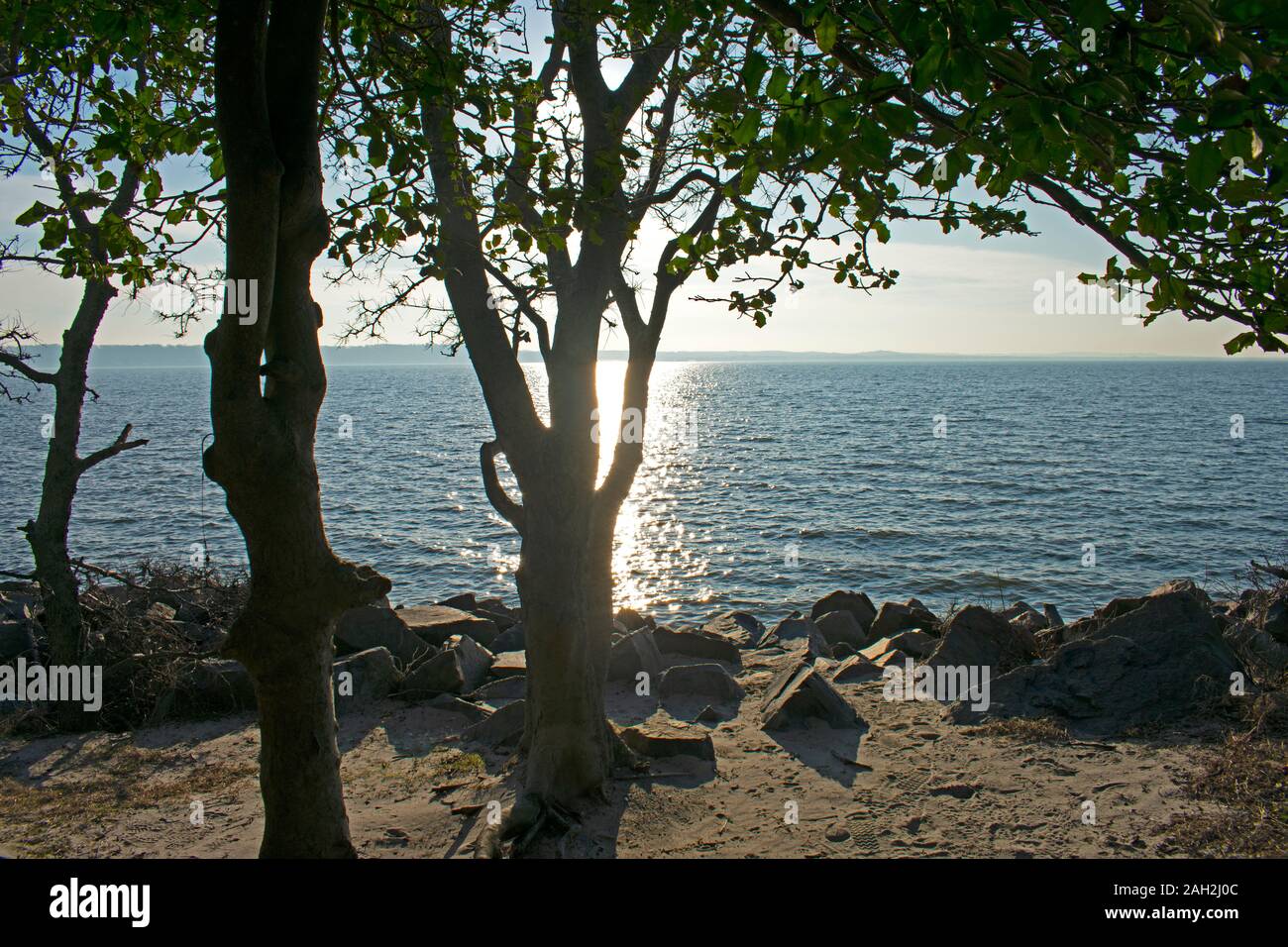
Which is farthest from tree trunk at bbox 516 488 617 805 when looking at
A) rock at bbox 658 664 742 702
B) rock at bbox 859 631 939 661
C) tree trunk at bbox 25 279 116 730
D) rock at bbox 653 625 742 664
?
rock at bbox 859 631 939 661

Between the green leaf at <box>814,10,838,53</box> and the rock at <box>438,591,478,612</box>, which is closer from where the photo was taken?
the green leaf at <box>814,10,838,53</box>

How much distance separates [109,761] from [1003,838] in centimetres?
938

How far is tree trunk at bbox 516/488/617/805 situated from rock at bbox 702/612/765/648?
852 centimetres

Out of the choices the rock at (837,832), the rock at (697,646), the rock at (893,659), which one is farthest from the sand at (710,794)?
the rock at (697,646)

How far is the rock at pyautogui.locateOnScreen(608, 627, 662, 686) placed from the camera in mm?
13305

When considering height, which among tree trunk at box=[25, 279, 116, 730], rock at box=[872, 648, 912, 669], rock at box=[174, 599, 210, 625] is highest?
tree trunk at box=[25, 279, 116, 730]

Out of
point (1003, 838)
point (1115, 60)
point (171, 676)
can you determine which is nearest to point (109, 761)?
point (171, 676)

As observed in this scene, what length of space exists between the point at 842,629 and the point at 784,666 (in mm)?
4222

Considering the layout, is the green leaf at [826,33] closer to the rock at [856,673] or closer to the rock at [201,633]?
the rock at [856,673]

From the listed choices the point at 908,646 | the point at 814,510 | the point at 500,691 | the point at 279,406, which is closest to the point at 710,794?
the point at 500,691

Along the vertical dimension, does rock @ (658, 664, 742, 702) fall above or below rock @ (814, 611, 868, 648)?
above

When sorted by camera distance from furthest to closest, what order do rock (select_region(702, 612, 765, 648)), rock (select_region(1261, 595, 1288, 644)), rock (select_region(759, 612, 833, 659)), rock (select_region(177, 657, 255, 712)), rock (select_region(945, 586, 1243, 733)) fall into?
rock (select_region(702, 612, 765, 648)), rock (select_region(759, 612, 833, 659)), rock (select_region(177, 657, 255, 712)), rock (select_region(1261, 595, 1288, 644)), rock (select_region(945, 586, 1243, 733))

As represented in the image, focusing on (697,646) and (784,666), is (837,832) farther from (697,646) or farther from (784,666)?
(697,646)

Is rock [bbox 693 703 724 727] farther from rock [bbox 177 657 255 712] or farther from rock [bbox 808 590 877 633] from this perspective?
rock [bbox 808 590 877 633]
